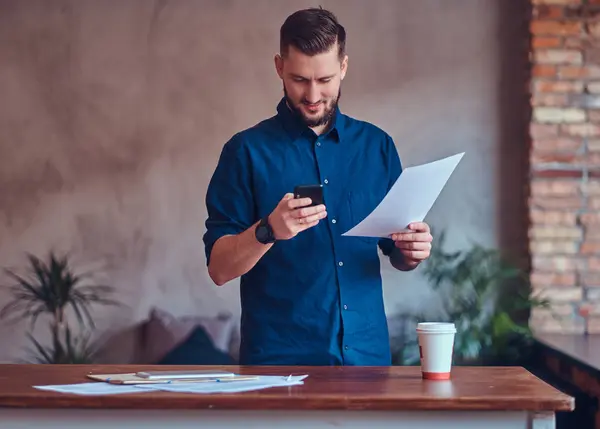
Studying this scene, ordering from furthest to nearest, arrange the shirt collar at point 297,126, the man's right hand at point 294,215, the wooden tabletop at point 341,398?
the shirt collar at point 297,126 < the man's right hand at point 294,215 < the wooden tabletop at point 341,398

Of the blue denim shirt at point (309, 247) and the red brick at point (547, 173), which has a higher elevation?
the red brick at point (547, 173)

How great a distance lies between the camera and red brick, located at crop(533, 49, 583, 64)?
4297 millimetres

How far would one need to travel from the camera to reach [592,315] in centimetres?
431

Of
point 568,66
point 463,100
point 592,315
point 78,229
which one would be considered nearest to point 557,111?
point 568,66

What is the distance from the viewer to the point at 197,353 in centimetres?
456

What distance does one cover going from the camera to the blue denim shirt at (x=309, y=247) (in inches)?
89.7

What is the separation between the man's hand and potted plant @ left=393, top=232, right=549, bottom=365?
86.5 inches

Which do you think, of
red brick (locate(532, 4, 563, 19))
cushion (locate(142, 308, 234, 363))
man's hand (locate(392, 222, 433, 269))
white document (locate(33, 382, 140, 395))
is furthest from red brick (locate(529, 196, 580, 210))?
white document (locate(33, 382, 140, 395))

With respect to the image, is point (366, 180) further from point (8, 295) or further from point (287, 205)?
point (8, 295)

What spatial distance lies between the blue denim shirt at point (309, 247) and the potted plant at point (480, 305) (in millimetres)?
2033

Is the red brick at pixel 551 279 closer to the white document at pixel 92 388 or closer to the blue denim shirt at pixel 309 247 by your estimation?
the blue denim shirt at pixel 309 247

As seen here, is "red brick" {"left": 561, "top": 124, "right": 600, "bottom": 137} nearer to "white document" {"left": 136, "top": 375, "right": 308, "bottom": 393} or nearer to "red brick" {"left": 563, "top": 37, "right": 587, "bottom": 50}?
"red brick" {"left": 563, "top": 37, "right": 587, "bottom": 50}

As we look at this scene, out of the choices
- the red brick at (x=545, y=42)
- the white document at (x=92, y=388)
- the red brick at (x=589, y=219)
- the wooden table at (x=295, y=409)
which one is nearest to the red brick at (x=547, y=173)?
the red brick at (x=589, y=219)

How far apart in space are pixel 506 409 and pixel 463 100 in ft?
10.6
